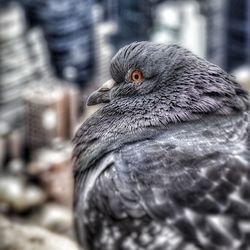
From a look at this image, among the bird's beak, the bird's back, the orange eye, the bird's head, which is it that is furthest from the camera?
the bird's beak

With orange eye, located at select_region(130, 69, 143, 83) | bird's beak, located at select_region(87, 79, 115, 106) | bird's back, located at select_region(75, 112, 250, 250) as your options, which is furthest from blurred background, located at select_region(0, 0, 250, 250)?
bird's back, located at select_region(75, 112, 250, 250)

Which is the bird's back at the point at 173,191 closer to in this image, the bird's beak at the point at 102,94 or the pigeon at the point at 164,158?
the pigeon at the point at 164,158

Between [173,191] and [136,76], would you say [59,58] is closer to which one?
[136,76]

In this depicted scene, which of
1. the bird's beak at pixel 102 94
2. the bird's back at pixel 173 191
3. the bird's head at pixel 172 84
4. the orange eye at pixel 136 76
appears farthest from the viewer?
the bird's beak at pixel 102 94

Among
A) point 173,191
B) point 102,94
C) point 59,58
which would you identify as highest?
point 102,94

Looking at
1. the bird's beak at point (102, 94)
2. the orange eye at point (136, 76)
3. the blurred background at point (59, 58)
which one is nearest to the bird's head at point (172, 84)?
the orange eye at point (136, 76)

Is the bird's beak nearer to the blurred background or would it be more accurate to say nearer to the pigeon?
the pigeon

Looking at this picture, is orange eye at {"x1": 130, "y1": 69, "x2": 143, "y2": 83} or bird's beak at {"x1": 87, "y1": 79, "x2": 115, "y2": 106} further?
bird's beak at {"x1": 87, "y1": 79, "x2": 115, "y2": 106}

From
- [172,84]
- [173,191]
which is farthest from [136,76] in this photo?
[173,191]

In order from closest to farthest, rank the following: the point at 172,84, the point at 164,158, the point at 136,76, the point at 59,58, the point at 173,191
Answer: the point at 173,191 → the point at 164,158 → the point at 172,84 → the point at 136,76 → the point at 59,58
